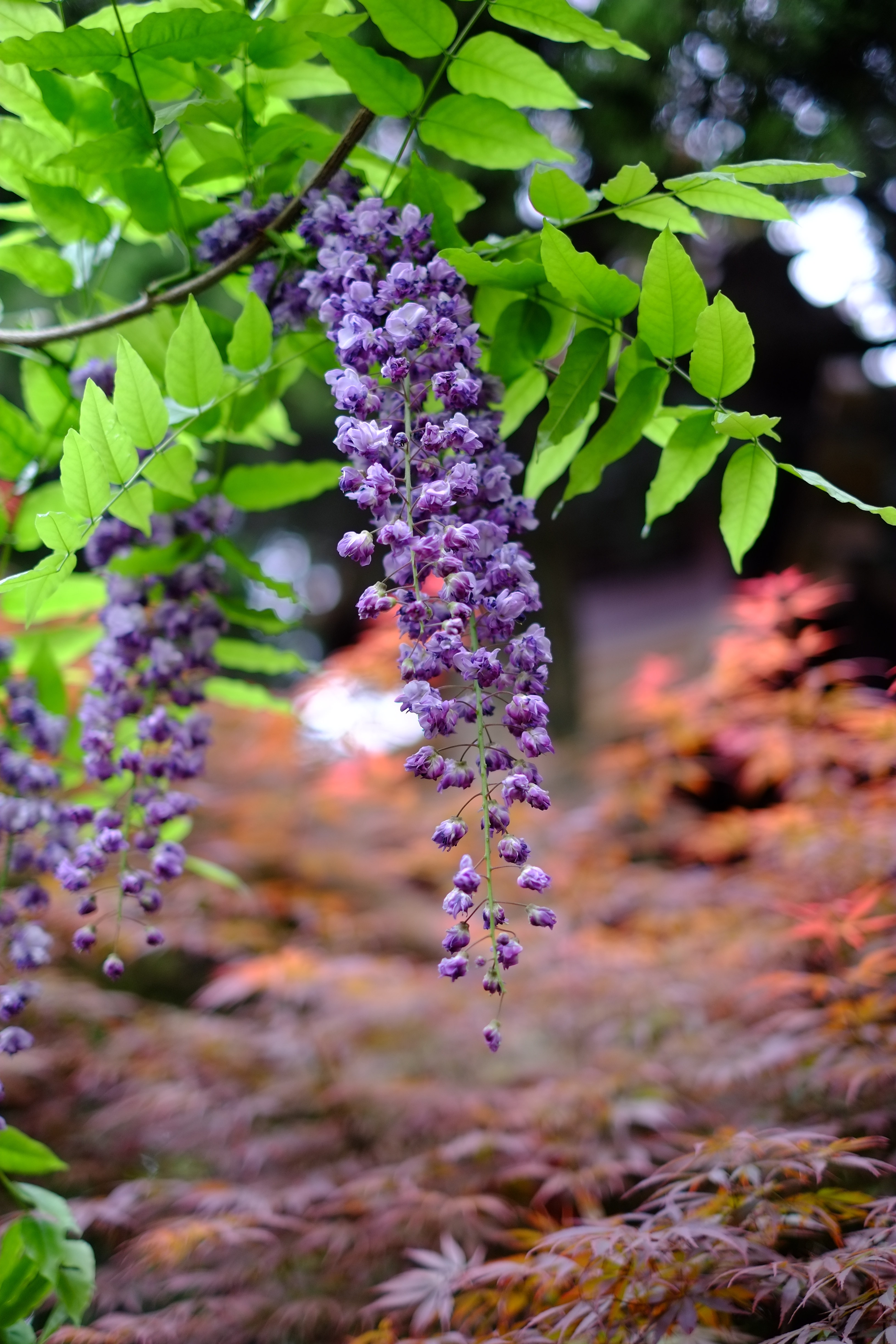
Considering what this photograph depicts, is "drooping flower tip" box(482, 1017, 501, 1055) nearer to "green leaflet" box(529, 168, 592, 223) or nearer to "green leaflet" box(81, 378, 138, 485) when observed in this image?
"green leaflet" box(81, 378, 138, 485)

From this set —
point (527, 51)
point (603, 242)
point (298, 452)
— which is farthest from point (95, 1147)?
point (298, 452)

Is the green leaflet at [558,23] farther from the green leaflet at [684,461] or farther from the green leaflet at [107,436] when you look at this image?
the green leaflet at [107,436]

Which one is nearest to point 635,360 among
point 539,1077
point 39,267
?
point 39,267

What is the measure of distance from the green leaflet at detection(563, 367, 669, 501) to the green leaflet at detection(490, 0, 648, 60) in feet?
0.82

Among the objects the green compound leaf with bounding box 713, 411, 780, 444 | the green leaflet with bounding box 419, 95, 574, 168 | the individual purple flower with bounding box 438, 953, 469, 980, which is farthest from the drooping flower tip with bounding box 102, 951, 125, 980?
the green leaflet with bounding box 419, 95, 574, 168

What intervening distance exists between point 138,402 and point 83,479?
9 cm

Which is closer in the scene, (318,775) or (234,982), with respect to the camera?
(234,982)

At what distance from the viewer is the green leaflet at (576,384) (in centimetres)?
77

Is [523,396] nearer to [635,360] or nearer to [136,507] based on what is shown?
[635,360]

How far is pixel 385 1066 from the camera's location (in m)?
1.88

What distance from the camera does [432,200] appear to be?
80cm

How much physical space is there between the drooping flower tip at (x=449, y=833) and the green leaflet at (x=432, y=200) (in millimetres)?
506

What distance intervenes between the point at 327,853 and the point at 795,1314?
2.09m

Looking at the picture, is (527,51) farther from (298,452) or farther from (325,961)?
(298,452)
